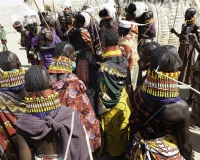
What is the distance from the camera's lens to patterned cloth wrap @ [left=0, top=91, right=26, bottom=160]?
2352 mm

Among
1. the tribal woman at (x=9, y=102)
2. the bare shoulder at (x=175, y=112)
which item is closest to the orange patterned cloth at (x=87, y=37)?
the tribal woman at (x=9, y=102)

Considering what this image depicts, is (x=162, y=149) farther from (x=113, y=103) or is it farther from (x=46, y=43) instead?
(x=46, y=43)

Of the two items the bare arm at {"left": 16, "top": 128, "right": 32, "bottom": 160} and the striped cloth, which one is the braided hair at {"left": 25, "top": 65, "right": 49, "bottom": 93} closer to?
the bare arm at {"left": 16, "top": 128, "right": 32, "bottom": 160}

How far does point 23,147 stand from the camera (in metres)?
1.92

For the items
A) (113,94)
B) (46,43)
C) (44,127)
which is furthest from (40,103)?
(46,43)

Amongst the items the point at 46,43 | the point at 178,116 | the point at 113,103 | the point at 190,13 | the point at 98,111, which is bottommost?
the point at 98,111

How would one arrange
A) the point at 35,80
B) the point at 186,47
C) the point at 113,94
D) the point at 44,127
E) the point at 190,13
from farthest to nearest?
the point at 186,47, the point at 190,13, the point at 113,94, the point at 35,80, the point at 44,127

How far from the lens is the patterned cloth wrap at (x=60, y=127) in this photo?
1.86 meters

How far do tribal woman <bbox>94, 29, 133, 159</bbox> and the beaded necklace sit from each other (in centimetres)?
130

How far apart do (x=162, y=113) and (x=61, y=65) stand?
1332 millimetres

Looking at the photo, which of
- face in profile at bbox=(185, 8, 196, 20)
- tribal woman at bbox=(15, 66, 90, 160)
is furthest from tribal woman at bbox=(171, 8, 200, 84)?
tribal woman at bbox=(15, 66, 90, 160)

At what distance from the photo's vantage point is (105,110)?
3318mm

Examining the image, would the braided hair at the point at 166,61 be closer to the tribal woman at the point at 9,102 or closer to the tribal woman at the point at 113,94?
the tribal woman at the point at 113,94

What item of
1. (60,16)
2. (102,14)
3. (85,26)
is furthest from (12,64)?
(60,16)
